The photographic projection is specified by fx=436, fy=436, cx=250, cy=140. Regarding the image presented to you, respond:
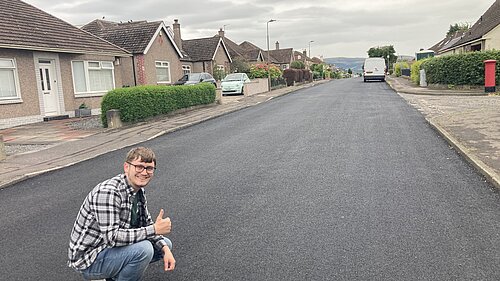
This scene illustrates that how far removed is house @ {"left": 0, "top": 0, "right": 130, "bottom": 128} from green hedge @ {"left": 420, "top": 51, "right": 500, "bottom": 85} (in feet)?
59.0

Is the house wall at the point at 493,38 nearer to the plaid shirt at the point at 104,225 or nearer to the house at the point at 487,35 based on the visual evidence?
the house at the point at 487,35

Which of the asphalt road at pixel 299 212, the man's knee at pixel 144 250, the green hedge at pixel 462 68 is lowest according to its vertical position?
the asphalt road at pixel 299 212

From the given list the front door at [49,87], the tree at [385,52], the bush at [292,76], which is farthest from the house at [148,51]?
the tree at [385,52]

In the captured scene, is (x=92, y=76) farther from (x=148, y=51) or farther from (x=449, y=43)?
(x=449, y=43)

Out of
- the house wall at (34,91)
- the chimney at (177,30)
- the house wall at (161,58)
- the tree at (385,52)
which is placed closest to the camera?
the house wall at (34,91)

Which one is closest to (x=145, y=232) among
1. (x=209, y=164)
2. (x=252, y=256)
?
(x=252, y=256)

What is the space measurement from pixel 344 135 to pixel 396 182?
4514 millimetres

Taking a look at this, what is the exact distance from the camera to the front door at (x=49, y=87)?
60.6 ft

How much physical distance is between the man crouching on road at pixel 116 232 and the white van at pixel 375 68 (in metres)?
44.1

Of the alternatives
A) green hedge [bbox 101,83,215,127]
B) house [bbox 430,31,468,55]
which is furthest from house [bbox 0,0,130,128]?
house [bbox 430,31,468,55]

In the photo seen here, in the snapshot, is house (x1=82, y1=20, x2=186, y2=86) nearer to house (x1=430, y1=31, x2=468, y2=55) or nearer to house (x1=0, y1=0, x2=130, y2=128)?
house (x1=0, y1=0, x2=130, y2=128)

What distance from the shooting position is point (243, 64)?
4612 centimetres

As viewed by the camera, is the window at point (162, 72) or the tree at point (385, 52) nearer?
the window at point (162, 72)

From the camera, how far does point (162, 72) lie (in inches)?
1271
